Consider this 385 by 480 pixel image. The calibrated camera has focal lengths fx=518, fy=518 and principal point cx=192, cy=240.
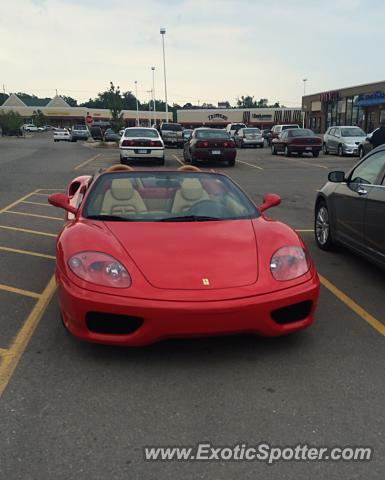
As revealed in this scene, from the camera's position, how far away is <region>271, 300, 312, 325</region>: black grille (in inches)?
141

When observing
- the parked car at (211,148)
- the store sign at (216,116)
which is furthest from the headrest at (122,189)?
the store sign at (216,116)

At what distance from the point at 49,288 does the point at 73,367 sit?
185 cm

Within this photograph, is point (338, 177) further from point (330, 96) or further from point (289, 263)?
point (330, 96)

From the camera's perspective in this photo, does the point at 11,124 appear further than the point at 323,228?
Yes

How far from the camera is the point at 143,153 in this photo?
20.7 m

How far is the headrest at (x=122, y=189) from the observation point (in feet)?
16.0

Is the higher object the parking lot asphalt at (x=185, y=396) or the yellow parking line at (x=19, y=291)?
the parking lot asphalt at (x=185, y=396)

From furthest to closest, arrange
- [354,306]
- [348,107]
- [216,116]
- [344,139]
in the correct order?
[216,116] < [348,107] < [344,139] < [354,306]

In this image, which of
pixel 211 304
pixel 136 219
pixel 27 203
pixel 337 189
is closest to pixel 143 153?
pixel 27 203

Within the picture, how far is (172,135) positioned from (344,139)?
1441 centimetres

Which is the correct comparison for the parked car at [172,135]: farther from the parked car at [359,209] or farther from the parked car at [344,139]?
the parked car at [359,209]

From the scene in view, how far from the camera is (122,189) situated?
496 cm

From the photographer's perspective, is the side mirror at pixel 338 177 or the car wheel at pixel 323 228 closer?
the side mirror at pixel 338 177

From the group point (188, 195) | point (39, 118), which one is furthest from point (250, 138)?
point (39, 118)
